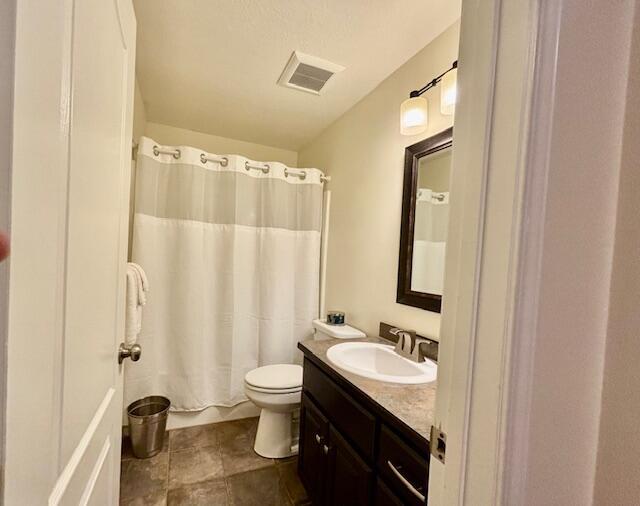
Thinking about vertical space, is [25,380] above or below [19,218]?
below

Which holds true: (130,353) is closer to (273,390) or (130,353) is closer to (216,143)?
(273,390)

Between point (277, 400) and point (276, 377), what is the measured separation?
6.5 inches

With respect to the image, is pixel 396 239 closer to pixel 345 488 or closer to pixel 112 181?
pixel 345 488

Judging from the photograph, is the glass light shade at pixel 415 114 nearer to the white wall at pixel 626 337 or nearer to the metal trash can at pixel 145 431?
the white wall at pixel 626 337

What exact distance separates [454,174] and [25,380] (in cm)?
71

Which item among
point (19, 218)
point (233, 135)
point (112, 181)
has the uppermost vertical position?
point (233, 135)

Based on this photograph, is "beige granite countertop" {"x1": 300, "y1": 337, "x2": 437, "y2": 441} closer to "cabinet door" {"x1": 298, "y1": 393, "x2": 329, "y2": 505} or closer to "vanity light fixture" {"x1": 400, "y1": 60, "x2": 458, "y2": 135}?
"cabinet door" {"x1": 298, "y1": 393, "x2": 329, "y2": 505}

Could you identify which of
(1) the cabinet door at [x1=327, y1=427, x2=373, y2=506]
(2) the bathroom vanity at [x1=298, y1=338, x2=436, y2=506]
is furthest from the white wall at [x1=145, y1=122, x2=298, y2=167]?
(1) the cabinet door at [x1=327, y1=427, x2=373, y2=506]

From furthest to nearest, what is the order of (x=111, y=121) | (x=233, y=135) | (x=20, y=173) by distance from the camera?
(x=233, y=135) < (x=111, y=121) < (x=20, y=173)

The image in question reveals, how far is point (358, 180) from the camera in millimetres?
2133

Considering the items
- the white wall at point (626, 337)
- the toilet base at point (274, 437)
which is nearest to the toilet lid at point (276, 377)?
the toilet base at point (274, 437)

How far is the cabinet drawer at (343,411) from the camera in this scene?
1.05 metres

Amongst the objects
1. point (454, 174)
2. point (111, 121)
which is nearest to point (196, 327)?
point (111, 121)

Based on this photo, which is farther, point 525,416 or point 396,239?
point 396,239
